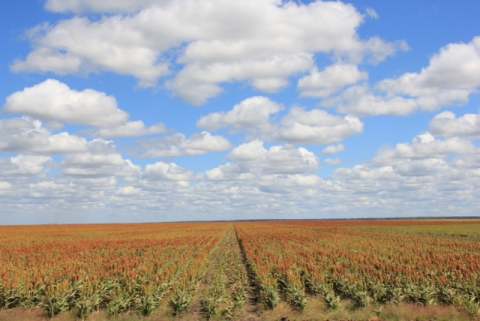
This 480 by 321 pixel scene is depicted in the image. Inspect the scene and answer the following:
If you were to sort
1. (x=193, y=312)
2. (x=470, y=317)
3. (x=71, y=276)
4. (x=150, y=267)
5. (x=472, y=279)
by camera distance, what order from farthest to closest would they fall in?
(x=150, y=267) → (x=71, y=276) → (x=472, y=279) → (x=193, y=312) → (x=470, y=317)

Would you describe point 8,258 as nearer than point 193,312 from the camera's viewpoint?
No

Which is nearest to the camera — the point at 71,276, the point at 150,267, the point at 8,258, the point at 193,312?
the point at 193,312

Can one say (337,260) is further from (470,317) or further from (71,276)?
(71,276)

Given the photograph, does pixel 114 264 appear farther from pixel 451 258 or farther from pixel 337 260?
pixel 451 258

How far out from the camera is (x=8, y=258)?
111ft

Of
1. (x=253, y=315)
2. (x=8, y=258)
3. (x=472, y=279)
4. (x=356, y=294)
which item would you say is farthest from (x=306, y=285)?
(x=8, y=258)

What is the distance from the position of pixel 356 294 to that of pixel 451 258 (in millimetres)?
13391

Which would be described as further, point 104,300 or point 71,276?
point 71,276

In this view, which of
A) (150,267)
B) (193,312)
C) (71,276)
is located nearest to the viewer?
(193,312)

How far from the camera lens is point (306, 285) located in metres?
21.3

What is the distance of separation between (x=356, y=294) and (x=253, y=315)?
A: 3940 mm

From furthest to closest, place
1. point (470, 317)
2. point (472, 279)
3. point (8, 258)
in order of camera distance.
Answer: point (8, 258)
point (472, 279)
point (470, 317)

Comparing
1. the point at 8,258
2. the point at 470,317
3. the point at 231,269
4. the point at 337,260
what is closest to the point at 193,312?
the point at 470,317

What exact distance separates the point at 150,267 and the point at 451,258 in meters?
17.3
